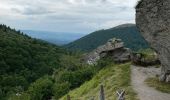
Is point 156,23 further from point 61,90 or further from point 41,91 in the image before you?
point 41,91

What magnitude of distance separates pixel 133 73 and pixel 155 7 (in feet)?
84.7

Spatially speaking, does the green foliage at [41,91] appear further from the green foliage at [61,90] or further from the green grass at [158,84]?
the green grass at [158,84]

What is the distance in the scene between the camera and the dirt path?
45.5 m

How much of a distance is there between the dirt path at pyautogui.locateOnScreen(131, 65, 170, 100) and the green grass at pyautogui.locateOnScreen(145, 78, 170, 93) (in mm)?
667

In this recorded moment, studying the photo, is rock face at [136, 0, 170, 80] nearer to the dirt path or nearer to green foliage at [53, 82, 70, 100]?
the dirt path

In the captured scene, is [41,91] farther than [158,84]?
Yes

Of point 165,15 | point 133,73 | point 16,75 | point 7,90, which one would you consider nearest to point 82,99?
point 133,73

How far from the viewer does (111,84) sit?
56.0 metres

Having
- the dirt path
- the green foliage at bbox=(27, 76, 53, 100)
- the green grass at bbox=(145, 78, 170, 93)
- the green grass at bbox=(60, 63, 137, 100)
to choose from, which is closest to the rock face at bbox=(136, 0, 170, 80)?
the dirt path

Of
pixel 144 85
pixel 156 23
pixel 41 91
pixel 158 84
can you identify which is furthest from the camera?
pixel 41 91

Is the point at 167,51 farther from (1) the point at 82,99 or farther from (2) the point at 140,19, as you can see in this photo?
(1) the point at 82,99

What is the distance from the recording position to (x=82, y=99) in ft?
185

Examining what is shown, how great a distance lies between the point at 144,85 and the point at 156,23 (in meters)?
17.6

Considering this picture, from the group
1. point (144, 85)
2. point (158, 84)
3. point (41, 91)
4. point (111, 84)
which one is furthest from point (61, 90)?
point (158, 84)
